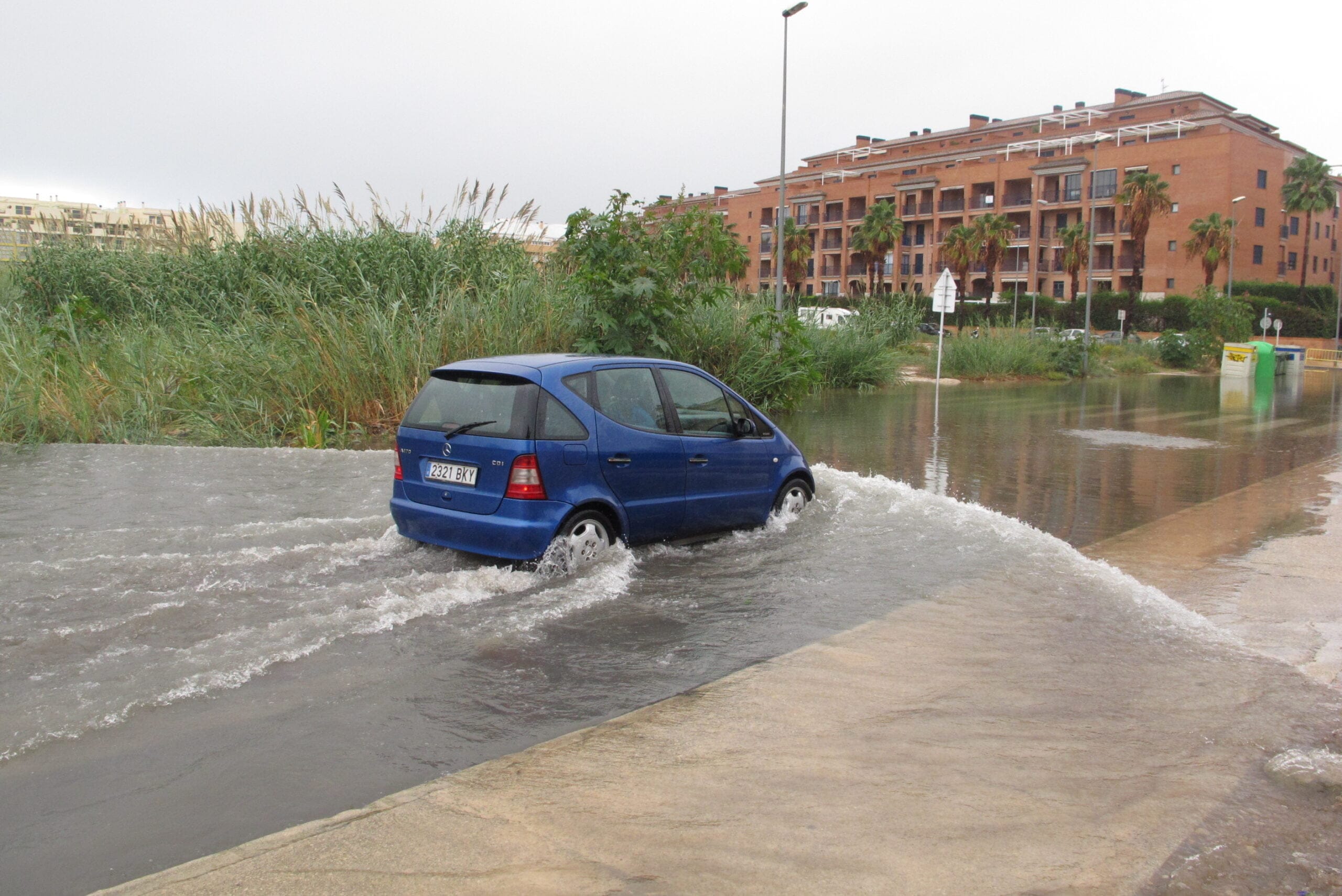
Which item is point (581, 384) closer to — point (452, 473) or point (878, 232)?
point (452, 473)

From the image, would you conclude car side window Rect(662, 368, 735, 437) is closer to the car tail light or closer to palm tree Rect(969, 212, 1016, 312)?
the car tail light

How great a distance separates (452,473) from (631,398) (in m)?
1.37

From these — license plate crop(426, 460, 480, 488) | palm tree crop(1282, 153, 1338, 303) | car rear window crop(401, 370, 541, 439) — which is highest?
palm tree crop(1282, 153, 1338, 303)

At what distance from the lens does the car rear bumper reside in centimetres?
656

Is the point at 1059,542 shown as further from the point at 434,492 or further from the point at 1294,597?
the point at 434,492

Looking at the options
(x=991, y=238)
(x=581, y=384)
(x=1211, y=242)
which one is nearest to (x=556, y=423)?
(x=581, y=384)

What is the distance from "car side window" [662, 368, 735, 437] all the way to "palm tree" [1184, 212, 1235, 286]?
6352cm

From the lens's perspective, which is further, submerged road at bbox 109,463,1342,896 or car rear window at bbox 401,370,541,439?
car rear window at bbox 401,370,541,439

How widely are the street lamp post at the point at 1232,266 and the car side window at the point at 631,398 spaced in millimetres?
60722

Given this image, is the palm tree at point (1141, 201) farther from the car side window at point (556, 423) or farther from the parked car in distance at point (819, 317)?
the car side window at point (556, 423)

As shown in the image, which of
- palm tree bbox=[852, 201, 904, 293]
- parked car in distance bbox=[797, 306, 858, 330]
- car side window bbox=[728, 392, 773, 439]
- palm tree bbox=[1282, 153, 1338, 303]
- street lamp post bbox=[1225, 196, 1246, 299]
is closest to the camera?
car side window bbox=[728, 392, 773, 439]

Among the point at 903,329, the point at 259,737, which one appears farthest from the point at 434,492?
the point at 903,329

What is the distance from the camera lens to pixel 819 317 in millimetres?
29031

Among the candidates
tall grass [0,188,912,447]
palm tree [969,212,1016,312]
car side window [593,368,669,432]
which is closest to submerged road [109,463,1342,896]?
car side window [593,368,669,432]
